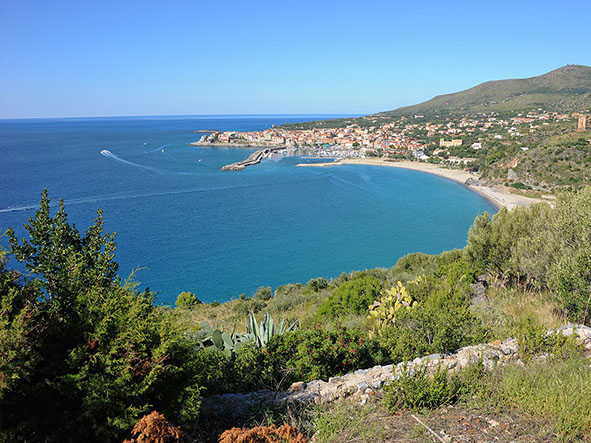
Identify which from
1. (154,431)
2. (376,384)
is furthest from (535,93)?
(154,431)

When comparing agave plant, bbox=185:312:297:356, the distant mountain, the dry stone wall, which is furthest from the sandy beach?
the distant mountain

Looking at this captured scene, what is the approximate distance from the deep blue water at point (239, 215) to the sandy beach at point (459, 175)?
61.7 inches

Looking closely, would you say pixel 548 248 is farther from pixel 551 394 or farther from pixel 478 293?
pixel 551 394

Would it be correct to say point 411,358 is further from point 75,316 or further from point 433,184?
point 433,184

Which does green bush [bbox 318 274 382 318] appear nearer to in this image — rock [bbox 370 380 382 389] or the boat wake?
rock [bbox 370 380 382 389]

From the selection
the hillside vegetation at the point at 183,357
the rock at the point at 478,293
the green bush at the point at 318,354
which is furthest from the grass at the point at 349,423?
the rock at the point at 478,293

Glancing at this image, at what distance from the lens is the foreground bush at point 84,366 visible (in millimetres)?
1944

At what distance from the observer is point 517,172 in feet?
155

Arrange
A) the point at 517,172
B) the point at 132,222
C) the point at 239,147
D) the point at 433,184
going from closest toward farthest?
the point at 132,222
the point at 517,172
the point at 433,184
the point at 239,147

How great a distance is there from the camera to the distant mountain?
10197 cm

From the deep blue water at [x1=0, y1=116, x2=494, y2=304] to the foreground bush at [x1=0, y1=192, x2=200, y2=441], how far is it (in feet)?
45.7

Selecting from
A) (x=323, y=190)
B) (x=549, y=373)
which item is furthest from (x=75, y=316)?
(x=323, y=190)

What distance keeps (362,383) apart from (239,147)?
311 ft

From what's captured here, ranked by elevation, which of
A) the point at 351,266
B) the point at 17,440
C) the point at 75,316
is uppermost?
the point at 75,316
